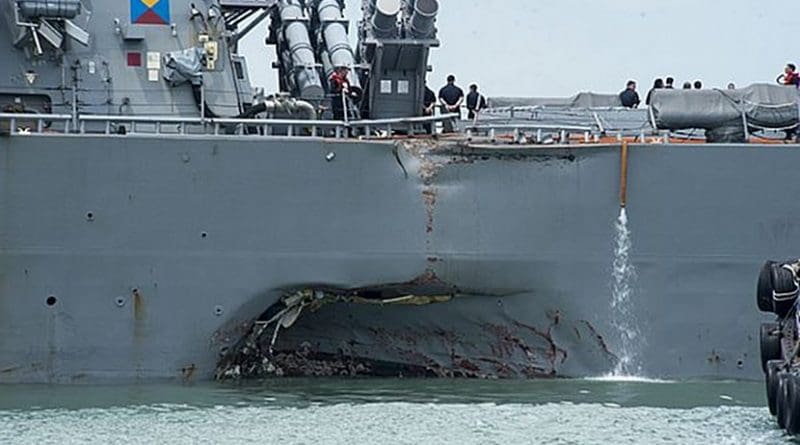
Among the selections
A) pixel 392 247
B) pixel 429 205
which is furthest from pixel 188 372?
pixel 429 205

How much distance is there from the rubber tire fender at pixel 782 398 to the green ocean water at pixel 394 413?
146mm

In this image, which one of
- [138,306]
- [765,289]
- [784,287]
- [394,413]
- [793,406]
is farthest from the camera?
[138,306]

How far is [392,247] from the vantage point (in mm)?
22719

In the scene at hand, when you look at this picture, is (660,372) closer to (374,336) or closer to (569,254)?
(569,254)

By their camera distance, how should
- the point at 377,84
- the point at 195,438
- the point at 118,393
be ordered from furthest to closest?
1. the point at 377,84
2. the point at 118,393
3. the point at 195,438

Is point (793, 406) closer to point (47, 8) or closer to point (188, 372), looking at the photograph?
point (188, 372)

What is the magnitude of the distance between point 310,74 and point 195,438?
1046 centimetres

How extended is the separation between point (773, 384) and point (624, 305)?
3.39 metres

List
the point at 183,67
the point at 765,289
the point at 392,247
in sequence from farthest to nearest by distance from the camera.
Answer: the point at 183,67 → the point at 392,247 → the point at 765,289

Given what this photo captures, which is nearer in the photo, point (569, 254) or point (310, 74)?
point (569, 254)

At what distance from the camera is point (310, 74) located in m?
28.5

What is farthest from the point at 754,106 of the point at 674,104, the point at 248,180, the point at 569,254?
the point at 248,180

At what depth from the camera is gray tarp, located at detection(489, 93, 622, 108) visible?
27125 mm

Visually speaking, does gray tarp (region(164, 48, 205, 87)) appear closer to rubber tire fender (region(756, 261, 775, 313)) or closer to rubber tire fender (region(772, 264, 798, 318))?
rubber tire fender (region(756, 261, 775, 313))
